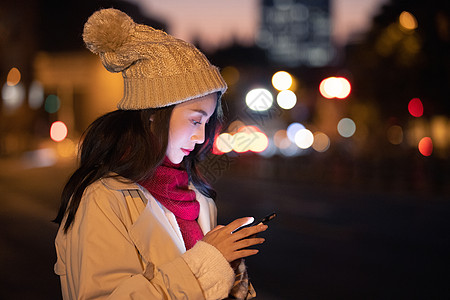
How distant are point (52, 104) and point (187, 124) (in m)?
41.3

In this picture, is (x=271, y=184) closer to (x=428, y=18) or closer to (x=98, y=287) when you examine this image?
(x=428, y=18)

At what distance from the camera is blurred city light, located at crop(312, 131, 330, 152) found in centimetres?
4282

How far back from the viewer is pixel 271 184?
21.0 meters

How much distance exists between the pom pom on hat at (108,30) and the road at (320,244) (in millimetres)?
5008

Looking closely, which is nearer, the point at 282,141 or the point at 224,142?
the point at 224,142

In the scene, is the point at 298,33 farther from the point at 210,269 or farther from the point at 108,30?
the point at 210,269

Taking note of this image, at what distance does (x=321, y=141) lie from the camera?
4525 centimetres

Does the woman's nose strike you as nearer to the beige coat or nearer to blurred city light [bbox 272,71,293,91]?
the beige coat

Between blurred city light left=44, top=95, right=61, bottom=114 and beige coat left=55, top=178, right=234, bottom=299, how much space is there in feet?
134

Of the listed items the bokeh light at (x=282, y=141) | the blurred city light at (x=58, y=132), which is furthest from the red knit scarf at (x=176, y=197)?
the bokeh light at (x=282, y=141)

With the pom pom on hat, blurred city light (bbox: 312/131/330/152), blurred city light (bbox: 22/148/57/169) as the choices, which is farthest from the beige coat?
blurred city light (bbox: 312/131/330/152)

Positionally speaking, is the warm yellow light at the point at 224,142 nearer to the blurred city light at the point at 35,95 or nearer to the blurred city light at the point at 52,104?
the blurred city light at the point at 35,95

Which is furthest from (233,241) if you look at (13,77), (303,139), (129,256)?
(13,77)

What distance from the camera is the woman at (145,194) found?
151 centimetres
